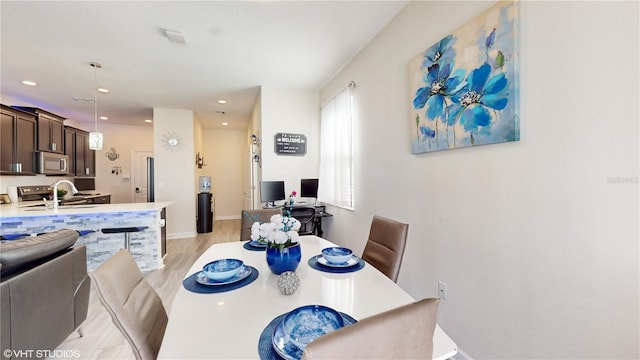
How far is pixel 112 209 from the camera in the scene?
3.09 m

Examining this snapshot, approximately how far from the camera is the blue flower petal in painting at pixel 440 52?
1667 mm

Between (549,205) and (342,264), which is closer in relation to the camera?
(549,205)

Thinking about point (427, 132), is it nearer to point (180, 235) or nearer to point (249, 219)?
point (249, 219)

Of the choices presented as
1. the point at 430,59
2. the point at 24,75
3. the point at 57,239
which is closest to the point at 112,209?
the point at 57,239

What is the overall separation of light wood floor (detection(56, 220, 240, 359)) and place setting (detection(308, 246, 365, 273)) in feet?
5.13

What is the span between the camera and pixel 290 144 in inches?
158

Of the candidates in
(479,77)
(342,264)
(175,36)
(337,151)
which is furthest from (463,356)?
(175,36)

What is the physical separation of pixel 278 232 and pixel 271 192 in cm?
256

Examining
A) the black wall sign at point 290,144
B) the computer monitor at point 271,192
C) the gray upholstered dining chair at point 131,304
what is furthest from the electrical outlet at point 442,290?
Result: the black wall sign at point 290,144

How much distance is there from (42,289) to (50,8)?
2.29 meters

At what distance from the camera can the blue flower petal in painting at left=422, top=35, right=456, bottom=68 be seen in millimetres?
1667

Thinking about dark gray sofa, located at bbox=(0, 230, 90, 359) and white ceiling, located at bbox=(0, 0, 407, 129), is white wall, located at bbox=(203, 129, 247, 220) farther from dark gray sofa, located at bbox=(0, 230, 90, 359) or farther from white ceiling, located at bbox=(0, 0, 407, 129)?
dark gray sofa, located at bbox=(0, 230, 90, 359)

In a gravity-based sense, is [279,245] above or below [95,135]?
below

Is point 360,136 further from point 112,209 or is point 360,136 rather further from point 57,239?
point 112,209
